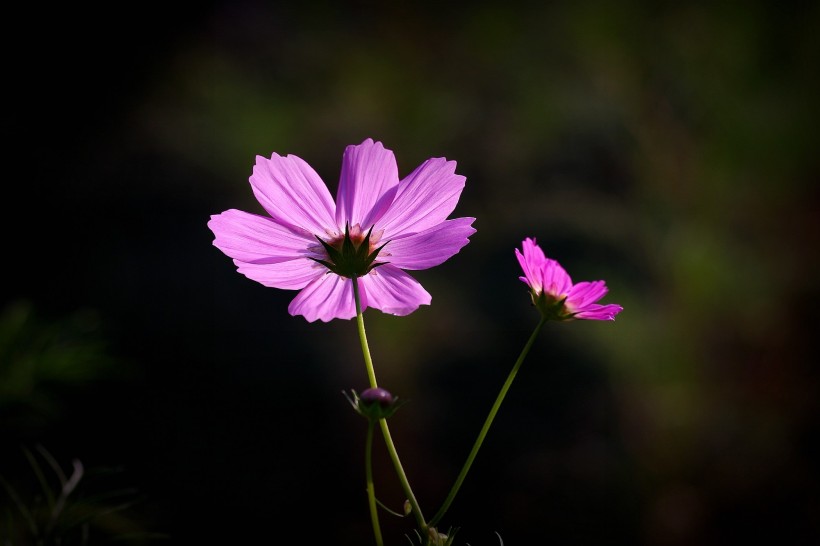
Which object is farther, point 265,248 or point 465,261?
point 465,261

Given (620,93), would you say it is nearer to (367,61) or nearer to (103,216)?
(367,61)

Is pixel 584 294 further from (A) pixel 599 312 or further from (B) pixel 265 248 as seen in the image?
(B) pixel 265 248

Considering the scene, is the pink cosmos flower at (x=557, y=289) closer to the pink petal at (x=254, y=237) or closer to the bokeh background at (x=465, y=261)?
the pink petal at (x=254, y=237)

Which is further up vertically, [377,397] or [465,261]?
[465,261]

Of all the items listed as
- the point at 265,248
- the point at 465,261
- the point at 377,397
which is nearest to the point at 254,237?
the point at 265,248

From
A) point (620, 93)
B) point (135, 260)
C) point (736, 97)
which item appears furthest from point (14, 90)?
point (736, 97)

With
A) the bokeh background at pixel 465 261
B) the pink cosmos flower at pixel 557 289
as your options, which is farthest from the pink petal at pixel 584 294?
the bokeh background at pixel 465 261
